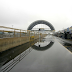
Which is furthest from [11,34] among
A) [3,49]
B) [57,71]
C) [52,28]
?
[52,28]

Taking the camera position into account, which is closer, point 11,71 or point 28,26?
point 11,71

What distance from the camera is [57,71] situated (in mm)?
3432

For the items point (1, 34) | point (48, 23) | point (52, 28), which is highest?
point (48, 23)

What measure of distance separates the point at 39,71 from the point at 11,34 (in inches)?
321

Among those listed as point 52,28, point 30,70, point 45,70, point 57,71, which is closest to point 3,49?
point 30,70

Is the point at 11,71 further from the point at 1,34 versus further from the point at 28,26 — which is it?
the point at 28,26

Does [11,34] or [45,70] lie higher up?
[11,34]

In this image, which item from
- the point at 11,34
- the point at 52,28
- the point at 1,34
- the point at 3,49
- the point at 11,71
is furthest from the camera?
the point at 52,28

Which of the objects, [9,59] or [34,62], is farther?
[9,59]

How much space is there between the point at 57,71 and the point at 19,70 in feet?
5.50

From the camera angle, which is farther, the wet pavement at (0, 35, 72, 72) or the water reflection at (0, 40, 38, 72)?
the water reflection at (0, 40, 38, 72)

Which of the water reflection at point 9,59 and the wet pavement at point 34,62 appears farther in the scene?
the water reflection at point 9,59

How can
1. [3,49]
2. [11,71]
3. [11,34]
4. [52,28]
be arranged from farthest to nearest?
1. [52,28]
2. [11,34]
3. [3,49]
4. [11,71]

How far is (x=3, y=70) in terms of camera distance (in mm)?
3479
